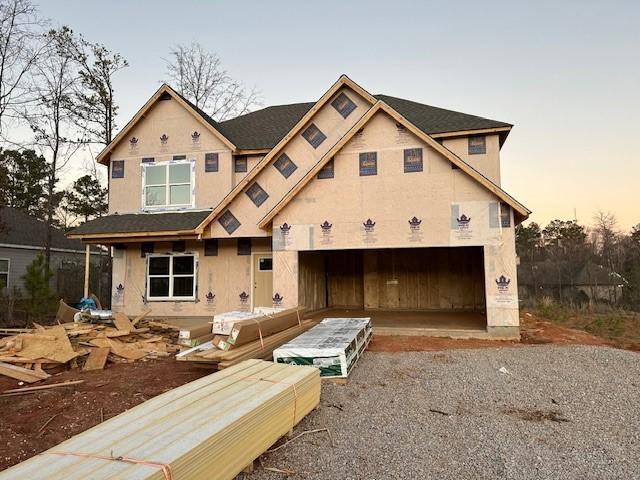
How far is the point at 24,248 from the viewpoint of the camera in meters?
21.4

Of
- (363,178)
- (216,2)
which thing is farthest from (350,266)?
(216,2)

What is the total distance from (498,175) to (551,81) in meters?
4.62

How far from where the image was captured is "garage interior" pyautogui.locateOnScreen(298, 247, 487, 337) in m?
13.5

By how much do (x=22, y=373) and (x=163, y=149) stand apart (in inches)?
348

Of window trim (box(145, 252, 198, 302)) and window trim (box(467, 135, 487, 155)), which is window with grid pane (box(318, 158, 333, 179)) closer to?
window trim (box(467, 135, 487, 155))

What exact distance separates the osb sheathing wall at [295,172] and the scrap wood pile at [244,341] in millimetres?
3840

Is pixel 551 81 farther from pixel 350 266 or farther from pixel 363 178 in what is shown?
pixel 350 266

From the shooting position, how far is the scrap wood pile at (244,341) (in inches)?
231

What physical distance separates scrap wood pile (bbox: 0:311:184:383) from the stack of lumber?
440 cm

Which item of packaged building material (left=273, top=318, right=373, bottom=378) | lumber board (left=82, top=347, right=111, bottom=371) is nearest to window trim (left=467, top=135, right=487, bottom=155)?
packaged building material (left=273, top=318, right=373, bottom=378)

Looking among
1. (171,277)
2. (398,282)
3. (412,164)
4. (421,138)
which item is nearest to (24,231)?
(171,277)

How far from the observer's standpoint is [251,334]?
6.51 metres

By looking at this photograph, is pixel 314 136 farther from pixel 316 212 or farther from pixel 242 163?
pixel 316 212

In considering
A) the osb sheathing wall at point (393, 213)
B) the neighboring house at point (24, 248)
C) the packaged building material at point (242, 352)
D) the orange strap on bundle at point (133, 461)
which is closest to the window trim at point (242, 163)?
the osb sheathing wall at point (393, 213)
